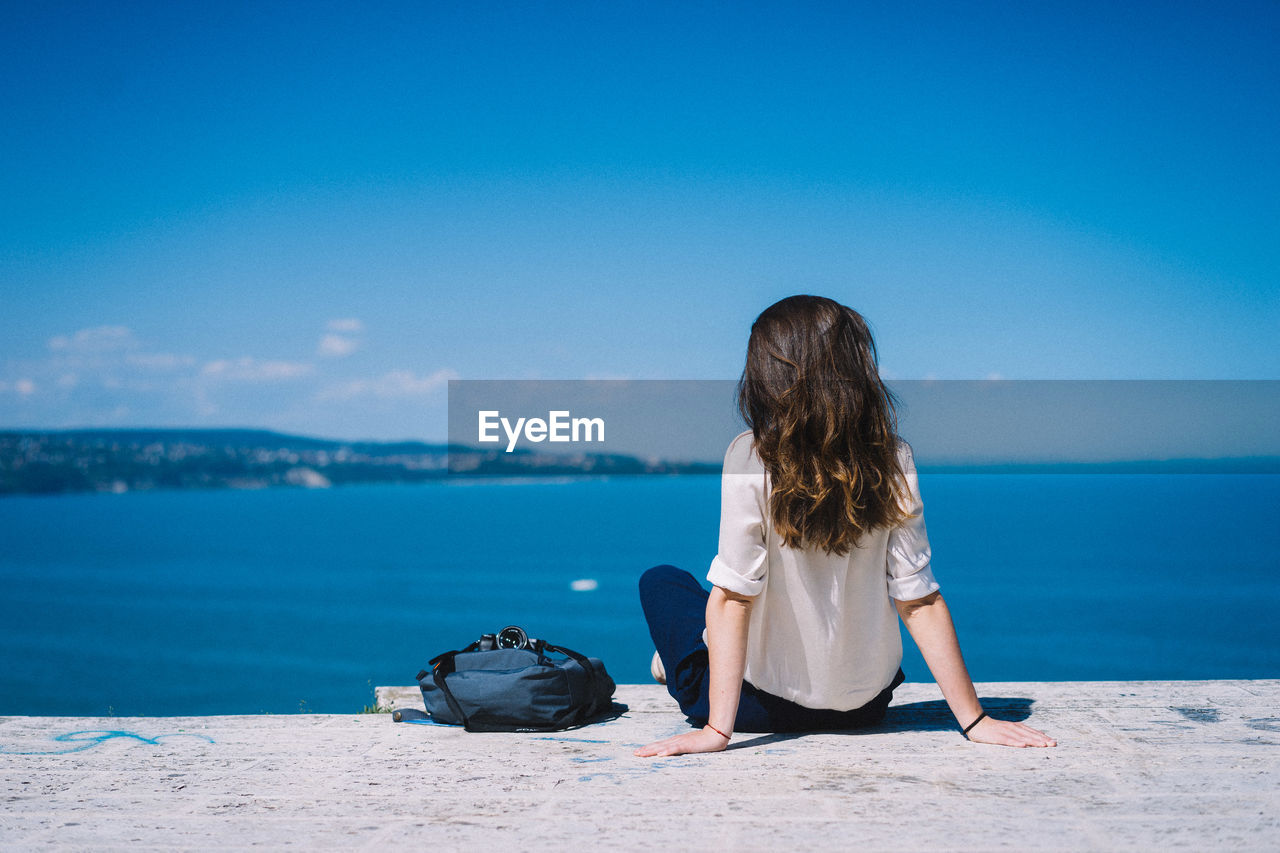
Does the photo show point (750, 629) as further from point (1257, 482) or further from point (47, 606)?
point (1257, 482)

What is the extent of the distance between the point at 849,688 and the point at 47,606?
2722 inches

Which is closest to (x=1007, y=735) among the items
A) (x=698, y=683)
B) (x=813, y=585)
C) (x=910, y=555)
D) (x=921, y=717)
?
(x=921, y=717)

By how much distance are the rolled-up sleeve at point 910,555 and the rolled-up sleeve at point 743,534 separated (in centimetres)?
41

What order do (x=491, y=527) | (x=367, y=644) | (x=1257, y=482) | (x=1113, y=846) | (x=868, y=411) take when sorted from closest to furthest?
1. (x=1113, y=846)
2. (x=868, y=411)
3. (x=367, y=644)
4. (x=491, y=527)
5. (x=1257, y=482)

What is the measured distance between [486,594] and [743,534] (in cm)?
5176

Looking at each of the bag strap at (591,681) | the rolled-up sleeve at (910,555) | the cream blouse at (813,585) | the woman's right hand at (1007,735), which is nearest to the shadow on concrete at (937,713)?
the woman's right hand at (1007,735)

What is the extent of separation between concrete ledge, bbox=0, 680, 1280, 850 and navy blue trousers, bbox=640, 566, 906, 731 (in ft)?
0.25

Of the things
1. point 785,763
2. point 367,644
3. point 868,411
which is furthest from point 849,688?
point 367,644

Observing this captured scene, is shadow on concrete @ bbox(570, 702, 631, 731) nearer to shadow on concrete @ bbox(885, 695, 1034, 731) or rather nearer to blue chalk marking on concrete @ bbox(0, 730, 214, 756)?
shadow on concrete @ bbox(885, 695, 1034, 731)

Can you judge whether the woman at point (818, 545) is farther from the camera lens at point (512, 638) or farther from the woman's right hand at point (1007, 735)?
the camera lens at point (512, 638)

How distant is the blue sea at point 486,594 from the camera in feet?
116

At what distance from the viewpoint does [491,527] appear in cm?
9769

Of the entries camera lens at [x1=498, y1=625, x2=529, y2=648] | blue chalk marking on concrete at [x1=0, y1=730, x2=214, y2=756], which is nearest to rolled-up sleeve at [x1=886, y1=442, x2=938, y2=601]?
camera lens at [x1=498, y1=625, x2=529, y2=648]

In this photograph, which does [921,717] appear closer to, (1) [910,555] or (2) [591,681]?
(1) [910,555]
